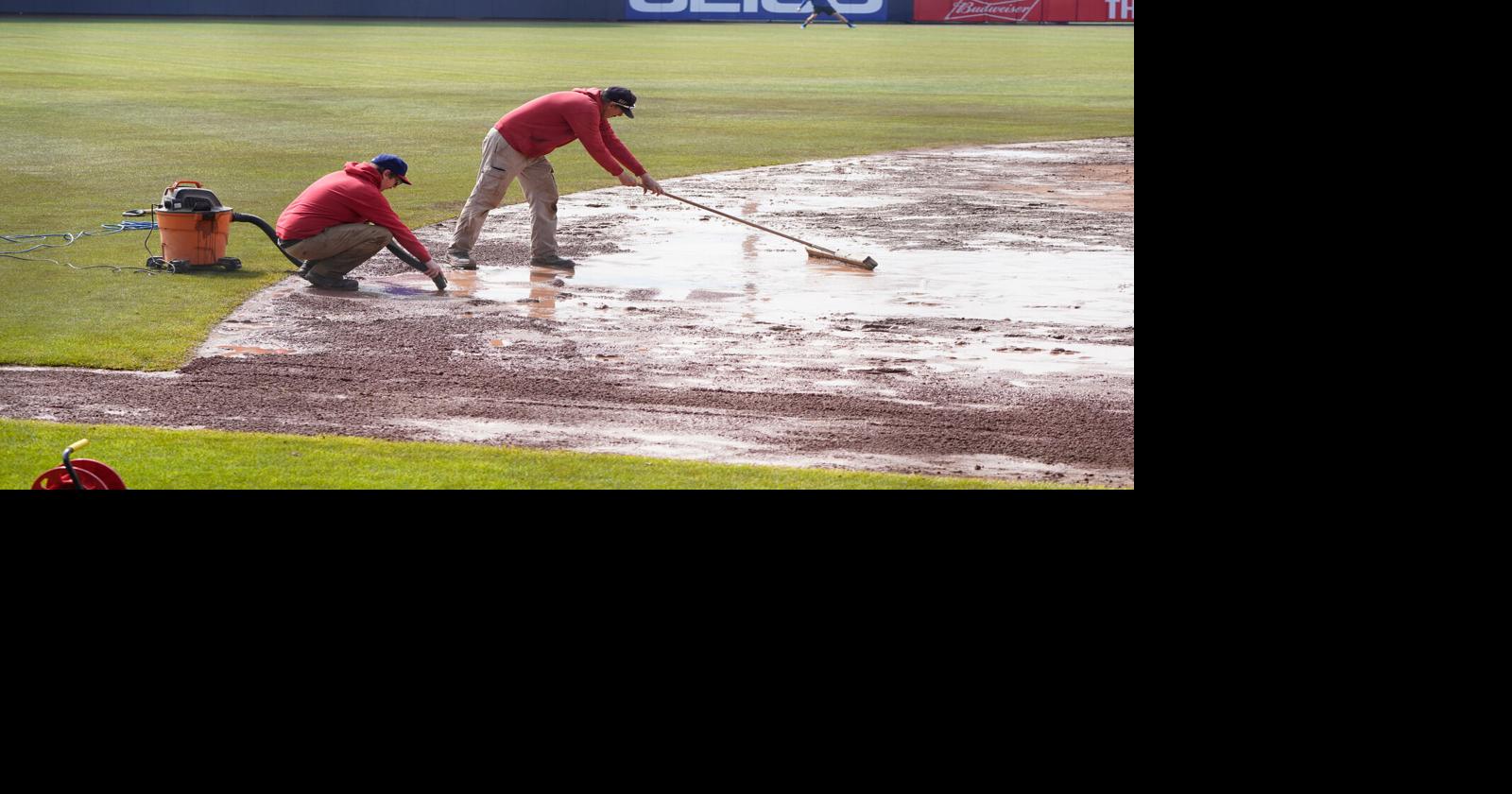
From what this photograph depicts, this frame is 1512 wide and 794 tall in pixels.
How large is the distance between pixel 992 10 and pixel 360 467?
46615 millimetres

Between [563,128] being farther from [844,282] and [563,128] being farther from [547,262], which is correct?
[844,282]

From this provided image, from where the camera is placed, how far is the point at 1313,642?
5.04 metres

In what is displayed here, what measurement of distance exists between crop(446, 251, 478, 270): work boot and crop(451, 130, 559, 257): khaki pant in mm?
36

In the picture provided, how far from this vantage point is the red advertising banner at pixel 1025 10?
160ft

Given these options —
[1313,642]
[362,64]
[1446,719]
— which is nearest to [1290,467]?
[1313,642]

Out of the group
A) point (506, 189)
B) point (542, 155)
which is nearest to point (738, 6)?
point (542, 155)

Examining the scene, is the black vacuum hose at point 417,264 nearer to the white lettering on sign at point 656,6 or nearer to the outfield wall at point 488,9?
the outfield wall at point 488,9

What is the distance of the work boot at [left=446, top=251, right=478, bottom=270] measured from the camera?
11766mm

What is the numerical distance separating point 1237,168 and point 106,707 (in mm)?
4044

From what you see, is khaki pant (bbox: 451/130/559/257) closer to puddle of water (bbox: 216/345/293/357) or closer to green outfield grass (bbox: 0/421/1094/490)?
puddle of water (bbox: 216/345/293/357)

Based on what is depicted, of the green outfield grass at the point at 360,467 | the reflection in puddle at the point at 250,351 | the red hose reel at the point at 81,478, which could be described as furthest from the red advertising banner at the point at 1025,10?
the red hose reel at the point at 81,478

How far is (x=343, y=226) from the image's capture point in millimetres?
10594

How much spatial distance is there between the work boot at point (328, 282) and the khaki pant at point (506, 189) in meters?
1.19

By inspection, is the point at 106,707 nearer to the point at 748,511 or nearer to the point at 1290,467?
the point at 748,511
